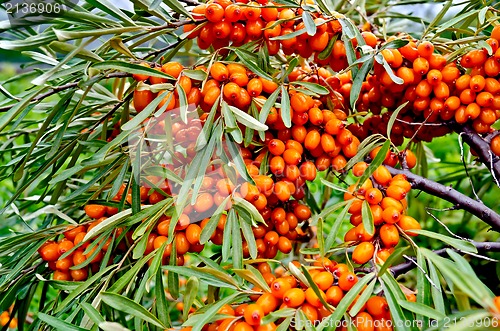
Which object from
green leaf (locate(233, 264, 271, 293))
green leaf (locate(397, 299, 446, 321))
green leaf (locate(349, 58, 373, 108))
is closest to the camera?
green leaf (locate(397, 299, 446, 321))

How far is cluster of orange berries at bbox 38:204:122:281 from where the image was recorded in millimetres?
785

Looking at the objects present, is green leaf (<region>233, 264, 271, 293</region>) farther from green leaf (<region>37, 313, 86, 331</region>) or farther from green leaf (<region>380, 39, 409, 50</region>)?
green leaf (<region>380, 39, 409, 50</region>)

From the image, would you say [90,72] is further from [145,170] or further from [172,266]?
[172,266]

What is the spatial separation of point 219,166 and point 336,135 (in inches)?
7.6

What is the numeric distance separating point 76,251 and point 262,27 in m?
0.46

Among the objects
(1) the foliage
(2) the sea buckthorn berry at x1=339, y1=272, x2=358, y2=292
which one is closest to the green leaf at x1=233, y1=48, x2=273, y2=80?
(1) the foliage

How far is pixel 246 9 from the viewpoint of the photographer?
740 mm

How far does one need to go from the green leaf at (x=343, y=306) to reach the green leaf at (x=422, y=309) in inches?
1.9

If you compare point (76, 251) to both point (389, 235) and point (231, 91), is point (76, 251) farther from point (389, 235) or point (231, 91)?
point (389, 235)

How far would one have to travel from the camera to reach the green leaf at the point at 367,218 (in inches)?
25.6

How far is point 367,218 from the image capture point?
2.18 feet

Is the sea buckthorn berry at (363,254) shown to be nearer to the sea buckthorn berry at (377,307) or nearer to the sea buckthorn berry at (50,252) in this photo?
the sea buckthorn berry at (377,307)

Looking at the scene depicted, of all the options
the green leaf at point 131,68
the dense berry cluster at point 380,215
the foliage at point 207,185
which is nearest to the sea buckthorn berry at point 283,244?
the foliage at point 207,185

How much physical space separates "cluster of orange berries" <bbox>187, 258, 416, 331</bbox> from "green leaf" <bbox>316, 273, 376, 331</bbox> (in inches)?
0.7
